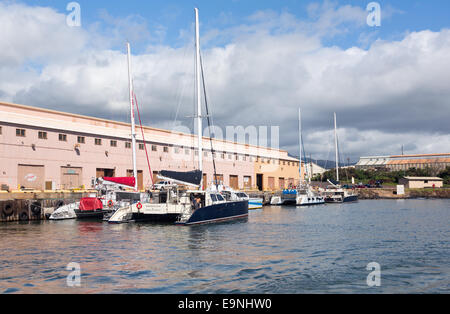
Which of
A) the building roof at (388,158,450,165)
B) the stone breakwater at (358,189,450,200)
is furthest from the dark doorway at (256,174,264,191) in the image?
the building roof at (388,158,450,165)

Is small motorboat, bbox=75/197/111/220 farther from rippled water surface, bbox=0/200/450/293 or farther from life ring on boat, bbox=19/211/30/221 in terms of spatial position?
rippled water surface, bbox=0/200/450/293

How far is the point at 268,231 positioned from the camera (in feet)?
88.8

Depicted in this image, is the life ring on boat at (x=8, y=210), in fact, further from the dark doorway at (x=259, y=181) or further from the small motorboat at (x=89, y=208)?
the dark doorway at (x=259, y=181)

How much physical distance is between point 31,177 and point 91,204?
41.1 ft

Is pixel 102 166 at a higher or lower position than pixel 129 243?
higher

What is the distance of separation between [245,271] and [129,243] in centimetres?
875

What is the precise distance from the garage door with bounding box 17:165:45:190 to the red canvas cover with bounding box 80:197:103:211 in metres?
11.4

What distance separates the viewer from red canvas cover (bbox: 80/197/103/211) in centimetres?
3500

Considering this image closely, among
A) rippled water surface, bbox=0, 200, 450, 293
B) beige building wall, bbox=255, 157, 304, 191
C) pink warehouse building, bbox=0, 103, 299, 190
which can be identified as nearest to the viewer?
rippled water surface, bbox=0, 200, 450, 293

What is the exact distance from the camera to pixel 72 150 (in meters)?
47.7

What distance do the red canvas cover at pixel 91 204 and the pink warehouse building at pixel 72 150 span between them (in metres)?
5.09
